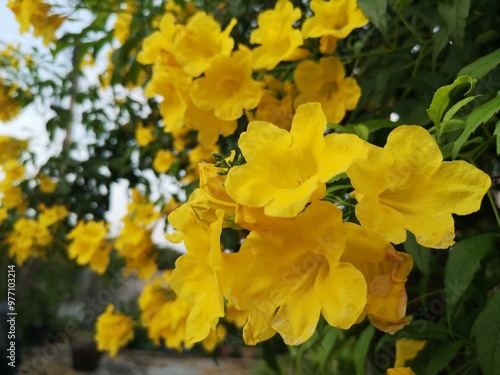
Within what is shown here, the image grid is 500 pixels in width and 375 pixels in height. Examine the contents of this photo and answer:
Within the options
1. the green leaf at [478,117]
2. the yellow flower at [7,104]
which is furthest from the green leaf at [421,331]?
the yellow flower at [7,104]

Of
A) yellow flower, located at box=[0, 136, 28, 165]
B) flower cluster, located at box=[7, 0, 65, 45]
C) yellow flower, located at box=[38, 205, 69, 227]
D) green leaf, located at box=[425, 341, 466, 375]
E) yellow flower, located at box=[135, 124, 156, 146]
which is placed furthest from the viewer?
yellow flower, located at box=[0, 136, 28, 165]

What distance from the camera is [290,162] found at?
15.3 inches

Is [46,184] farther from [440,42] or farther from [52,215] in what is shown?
[440,42]

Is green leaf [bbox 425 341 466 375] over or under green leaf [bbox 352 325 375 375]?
over

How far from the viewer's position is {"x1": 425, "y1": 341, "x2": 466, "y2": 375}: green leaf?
0.59 metres

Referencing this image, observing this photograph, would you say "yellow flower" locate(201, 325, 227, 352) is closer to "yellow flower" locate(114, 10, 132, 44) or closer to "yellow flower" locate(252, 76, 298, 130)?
"yellow flower" locate(252, 76, 298, 130)

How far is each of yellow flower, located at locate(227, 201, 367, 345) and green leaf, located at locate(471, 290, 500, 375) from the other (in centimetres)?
20

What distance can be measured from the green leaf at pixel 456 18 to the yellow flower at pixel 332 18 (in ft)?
0.53

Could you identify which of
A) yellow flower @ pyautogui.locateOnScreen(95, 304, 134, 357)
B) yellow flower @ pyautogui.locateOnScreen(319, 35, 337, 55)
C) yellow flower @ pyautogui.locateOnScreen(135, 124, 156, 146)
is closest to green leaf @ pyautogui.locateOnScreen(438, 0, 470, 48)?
yellow flower @ pyautogui.locateOnScreen(319, 35, 337, 55)

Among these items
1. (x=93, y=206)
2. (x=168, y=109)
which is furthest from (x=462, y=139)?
(x=93, y=206)

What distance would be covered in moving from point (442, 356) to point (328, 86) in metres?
0.41

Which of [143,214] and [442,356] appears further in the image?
[143,214]

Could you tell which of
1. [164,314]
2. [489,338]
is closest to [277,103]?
[489,338]

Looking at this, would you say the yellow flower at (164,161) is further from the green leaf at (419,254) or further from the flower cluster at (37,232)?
the green leaf at (419,254)
